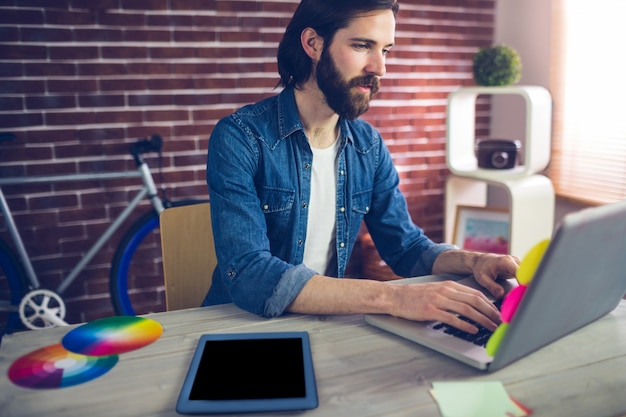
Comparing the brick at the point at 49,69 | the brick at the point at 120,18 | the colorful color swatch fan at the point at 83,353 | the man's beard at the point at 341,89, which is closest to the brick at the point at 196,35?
the brick at the point at 120,18

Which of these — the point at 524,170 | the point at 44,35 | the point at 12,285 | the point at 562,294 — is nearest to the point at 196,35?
the point at 44,35

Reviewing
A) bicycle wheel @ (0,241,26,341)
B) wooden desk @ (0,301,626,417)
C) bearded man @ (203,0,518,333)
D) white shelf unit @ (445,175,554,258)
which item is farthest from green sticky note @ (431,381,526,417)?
bicycle wheel @ (0,241,26,341)

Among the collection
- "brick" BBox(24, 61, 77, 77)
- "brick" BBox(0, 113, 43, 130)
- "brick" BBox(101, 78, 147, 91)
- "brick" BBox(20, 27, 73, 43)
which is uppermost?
"brick" BBox(20, 27, 73, 43)

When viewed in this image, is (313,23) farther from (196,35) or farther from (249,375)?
(196,35)

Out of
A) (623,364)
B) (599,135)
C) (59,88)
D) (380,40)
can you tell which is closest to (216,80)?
(59,88)

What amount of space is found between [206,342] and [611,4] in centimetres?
246

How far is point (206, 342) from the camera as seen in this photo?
996mm

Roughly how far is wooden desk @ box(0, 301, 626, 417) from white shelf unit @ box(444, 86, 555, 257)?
158 cm

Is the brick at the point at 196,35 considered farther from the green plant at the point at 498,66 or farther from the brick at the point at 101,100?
the green plant at the point at 498,66

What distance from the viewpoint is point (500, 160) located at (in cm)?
275

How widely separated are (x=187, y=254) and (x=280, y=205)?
0.30m

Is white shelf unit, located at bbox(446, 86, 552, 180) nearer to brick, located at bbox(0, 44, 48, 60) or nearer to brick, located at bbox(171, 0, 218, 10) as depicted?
brick, located at bbox(171, 0, 218, 10)

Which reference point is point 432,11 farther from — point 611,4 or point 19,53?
point 19,53

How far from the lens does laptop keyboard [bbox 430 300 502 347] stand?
96 centimetres
